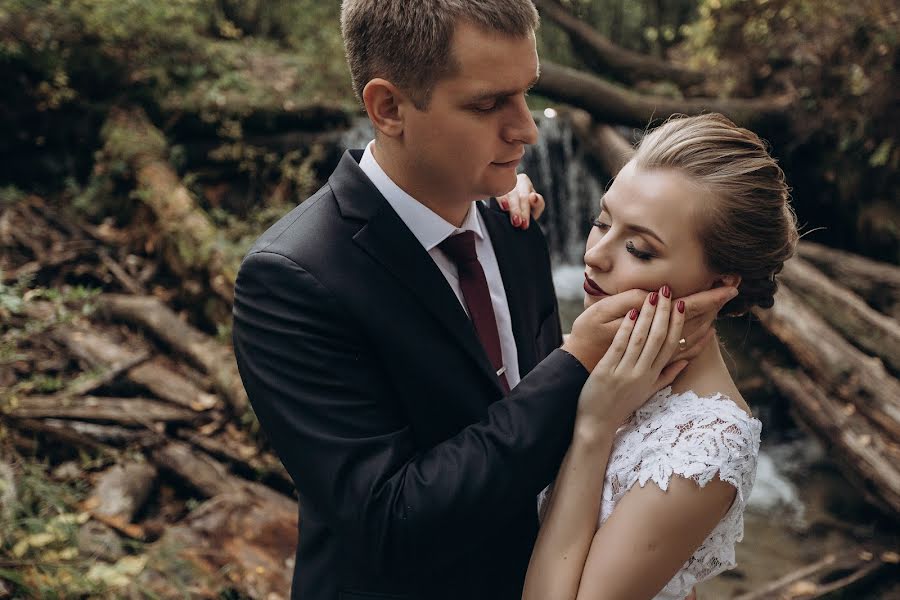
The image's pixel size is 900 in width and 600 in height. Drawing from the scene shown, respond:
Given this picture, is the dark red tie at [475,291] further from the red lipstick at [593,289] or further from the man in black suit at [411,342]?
the red lipstick at [593,289]

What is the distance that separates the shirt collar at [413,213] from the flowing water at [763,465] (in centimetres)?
168

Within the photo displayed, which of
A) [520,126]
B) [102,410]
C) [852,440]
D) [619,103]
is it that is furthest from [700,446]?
[619,103]

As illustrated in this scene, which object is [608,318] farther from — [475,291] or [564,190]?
[564,190]

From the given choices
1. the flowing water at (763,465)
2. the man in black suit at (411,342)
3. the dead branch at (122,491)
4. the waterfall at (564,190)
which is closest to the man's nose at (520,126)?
the man in black suit at (411,342)

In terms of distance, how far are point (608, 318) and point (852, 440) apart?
357cm

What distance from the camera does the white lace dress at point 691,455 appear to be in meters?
1.66

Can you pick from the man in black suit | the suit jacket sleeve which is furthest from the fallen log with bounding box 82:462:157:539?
the suit jacket sleeve

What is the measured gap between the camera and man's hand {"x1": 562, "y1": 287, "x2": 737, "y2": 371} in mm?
1671

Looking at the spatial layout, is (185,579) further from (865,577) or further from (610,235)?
(865,577)

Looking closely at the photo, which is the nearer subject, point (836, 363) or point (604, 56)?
point (836, 363)

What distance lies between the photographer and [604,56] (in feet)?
36.2

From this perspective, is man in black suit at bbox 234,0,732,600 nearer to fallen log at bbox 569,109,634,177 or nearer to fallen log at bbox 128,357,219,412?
fallen log at bbox 128,357,219,412

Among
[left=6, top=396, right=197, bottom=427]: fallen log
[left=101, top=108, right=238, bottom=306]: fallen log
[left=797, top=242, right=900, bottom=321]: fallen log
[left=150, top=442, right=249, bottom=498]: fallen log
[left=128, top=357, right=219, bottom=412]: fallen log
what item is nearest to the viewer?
[left=150, top=442, right=249, bottom=498]: fallen log

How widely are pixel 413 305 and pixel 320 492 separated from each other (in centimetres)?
48
